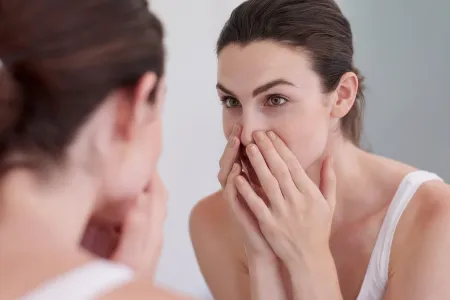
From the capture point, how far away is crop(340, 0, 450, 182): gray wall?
4.53 feet

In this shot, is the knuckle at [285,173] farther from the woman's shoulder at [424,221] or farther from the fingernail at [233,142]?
the woman's shoulder at [424,221]

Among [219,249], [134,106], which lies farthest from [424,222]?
[134,106]

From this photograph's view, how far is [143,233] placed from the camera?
633mm

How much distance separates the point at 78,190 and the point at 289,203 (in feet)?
1.27

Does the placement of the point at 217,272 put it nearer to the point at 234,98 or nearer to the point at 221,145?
the point at 234,98

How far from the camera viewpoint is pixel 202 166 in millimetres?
1319

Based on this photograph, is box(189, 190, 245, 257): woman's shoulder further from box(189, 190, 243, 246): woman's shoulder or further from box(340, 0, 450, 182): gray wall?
box(340, 0, 450, 182): gray wall

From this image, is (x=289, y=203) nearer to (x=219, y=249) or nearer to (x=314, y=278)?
(x=314, y=278)

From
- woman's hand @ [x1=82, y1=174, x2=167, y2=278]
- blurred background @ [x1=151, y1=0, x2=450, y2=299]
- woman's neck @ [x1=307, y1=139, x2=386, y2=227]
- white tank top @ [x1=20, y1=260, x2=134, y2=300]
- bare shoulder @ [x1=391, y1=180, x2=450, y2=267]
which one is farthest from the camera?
blurred background @ [x1=151, y1=0, x2=450, y2=299]

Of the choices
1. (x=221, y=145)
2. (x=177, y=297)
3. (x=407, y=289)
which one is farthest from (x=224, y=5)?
(x=177, y=297)

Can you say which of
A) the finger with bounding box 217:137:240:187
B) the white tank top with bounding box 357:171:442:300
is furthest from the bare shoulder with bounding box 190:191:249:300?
the white tank top with bounding box 357:171:442:300

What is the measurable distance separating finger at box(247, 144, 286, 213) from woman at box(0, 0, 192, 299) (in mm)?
309

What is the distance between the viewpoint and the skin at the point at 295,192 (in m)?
0.80

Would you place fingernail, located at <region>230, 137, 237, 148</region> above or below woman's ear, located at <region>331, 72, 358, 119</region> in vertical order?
below
